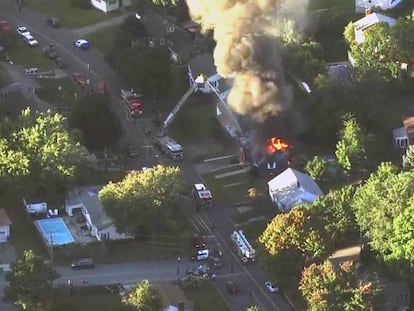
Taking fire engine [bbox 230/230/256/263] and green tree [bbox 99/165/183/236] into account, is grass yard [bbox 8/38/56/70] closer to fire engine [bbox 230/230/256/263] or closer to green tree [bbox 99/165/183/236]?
green tree [bbox 99/165/183/236]

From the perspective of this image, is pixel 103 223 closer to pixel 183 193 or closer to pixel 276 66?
pixel 183 193

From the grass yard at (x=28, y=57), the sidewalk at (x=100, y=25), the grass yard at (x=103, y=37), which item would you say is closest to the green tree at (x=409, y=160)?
the grass yard at (x=103, y=37)

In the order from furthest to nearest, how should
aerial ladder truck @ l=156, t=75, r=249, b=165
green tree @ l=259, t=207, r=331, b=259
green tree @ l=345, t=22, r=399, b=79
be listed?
green tree @ l=345, t=22, r=399, b=79 → aerial ladder truck @ l=156, t=75, r=249, b=165 → green tree @ l=259, t=207, r=331, b=259

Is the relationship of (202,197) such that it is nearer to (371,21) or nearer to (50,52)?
(50,52)

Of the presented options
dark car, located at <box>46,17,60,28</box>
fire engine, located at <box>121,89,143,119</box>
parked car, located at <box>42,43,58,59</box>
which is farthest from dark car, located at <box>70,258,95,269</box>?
dark car, located at <box>46,17,60,28</box>

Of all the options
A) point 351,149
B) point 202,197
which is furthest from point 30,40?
point 351,149

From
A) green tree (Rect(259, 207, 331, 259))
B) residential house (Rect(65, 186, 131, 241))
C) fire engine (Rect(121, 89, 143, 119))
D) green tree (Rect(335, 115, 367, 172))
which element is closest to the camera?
green tree (Rect(259, 207, 331, 259))

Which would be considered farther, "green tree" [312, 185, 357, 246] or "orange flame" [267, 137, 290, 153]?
"orange flame" [267, 137, 290, 153]
